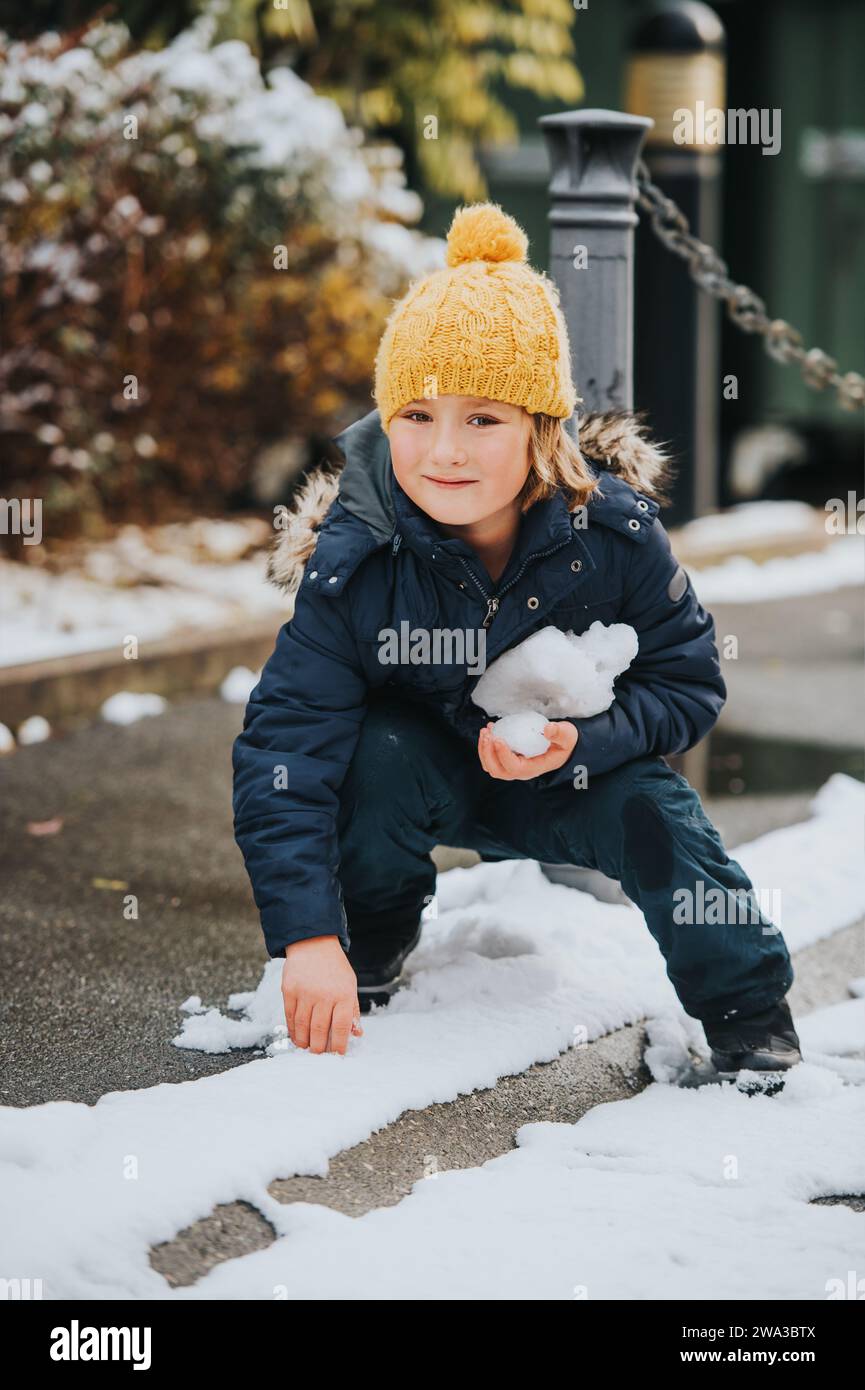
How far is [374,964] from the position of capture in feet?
9.37

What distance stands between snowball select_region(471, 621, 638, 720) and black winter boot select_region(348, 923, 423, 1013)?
1.42 feet

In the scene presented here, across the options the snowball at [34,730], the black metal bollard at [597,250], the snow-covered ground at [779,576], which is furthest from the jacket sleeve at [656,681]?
the snow-covered ground at [779,576]

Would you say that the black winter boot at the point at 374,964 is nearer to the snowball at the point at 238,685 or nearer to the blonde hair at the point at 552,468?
the blonde hair at the point at 552,468

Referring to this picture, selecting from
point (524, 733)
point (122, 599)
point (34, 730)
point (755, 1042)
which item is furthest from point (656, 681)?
point (122, 599)

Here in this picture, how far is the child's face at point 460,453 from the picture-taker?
99.0 inches

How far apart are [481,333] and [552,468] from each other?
0.80 feet

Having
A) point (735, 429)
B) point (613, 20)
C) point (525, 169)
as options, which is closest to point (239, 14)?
point (525, 169)

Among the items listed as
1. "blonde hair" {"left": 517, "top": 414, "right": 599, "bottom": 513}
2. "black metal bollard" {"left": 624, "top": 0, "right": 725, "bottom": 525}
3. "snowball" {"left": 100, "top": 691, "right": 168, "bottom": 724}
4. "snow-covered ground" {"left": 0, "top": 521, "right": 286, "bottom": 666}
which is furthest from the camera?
"black metal bollard" {"left": 624, "top": 0, "right": 725, "bottom": 525}

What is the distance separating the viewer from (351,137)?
7.00 metres

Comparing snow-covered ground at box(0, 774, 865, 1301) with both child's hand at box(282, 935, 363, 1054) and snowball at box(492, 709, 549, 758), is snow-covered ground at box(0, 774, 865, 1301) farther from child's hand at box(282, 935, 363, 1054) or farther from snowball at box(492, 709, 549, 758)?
snowball at box(492, 709, 549, 758)

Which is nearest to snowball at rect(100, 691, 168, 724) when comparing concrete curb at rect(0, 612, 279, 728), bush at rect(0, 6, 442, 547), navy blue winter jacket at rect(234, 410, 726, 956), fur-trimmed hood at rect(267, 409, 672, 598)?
concrete curb at rect(0, 612, 279, 728)

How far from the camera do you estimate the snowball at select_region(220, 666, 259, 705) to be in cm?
533

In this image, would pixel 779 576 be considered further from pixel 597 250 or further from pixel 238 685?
pixel 597 250

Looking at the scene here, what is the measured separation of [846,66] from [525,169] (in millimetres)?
1904
